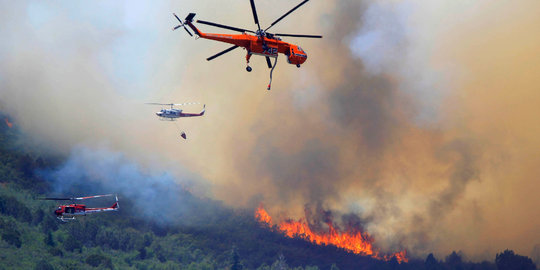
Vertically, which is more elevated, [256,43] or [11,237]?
[11,237]

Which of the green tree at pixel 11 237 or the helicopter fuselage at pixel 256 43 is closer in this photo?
the helicopter fuselage at pixel 256 43

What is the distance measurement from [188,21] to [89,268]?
125489mm

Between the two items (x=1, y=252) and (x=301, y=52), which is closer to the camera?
(x=301, y=52)

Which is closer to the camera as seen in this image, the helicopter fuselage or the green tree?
the helicopter fuselage

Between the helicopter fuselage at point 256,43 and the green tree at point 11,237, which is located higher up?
the green tree at point 11,237

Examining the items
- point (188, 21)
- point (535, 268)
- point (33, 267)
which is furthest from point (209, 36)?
point (535, 268)

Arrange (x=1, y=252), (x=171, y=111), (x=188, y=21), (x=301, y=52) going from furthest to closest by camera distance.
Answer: (x=1, y=252) < (x=171, y=111) < (x=301, y=52) < (x=188, y=21)

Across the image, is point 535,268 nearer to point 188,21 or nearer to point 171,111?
point 171,111

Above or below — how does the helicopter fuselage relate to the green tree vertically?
below

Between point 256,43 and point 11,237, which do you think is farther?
point 11,237

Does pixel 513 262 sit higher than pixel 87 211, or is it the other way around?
pixel 513 262

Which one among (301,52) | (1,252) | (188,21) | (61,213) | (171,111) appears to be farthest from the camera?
(1,252)

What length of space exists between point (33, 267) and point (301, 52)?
12215 cm

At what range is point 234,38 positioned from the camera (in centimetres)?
9119
